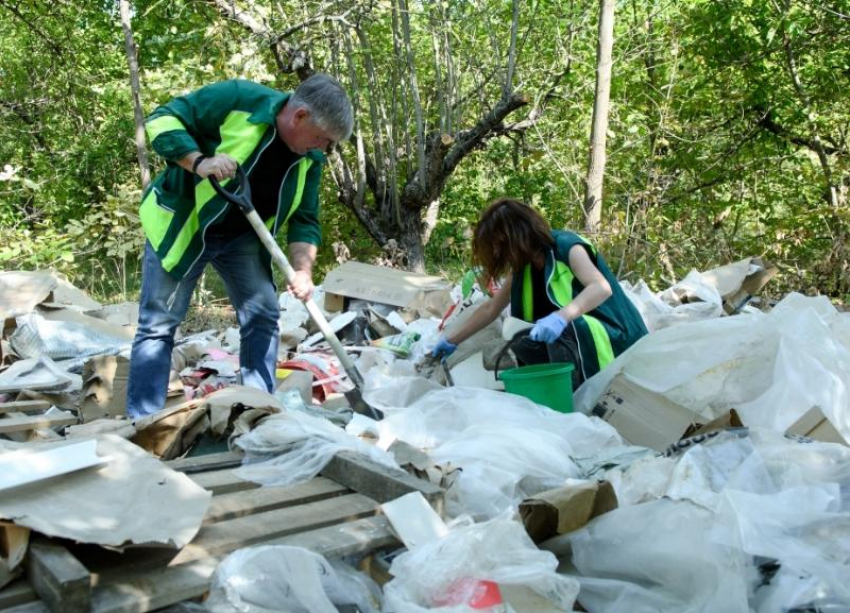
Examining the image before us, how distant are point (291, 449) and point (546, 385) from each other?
109cm

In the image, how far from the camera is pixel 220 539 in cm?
185

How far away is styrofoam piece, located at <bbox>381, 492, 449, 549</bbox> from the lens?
1880 mm

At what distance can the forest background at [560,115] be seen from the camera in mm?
6750

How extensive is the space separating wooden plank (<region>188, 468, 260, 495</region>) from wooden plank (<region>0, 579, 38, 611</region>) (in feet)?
2.00

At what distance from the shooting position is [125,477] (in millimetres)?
1933

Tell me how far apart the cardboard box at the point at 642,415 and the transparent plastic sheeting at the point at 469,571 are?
135 cm

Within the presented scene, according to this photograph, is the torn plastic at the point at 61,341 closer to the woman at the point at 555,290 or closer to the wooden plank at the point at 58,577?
the woman at the point at 555,290

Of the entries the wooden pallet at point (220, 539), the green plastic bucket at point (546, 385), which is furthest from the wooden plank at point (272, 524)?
the green plastic bucket at point (546, 385)

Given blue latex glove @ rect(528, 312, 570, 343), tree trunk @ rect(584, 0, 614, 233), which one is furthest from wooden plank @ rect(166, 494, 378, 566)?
tree trunk @ rect(584, 0, 614, 233)

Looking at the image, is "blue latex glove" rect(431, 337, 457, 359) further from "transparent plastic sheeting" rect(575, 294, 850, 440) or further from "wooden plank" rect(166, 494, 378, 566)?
"wooden plank" rect(166, 494, 378, 566)

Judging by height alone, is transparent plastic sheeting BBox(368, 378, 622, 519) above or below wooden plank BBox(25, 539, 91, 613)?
below

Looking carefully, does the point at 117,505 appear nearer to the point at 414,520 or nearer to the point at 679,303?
the point at 414,520

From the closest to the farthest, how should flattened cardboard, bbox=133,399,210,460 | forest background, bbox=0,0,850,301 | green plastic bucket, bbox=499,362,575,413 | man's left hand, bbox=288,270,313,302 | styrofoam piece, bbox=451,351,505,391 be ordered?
flattened cardboard, bbox=133,399,210,460, green plastic bucket, bbox=499,362,575,413, man's left hand, bbox=288,270,313,302, styrofoam piece, bbox=451,351,505,391, forest background, bbox=0,0,850,301

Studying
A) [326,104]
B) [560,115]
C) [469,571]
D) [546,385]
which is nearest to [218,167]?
[326,104]
